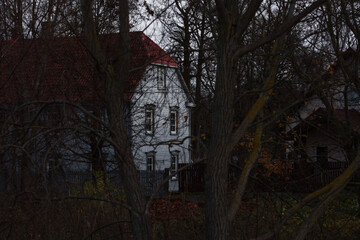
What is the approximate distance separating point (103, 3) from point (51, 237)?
2.68m

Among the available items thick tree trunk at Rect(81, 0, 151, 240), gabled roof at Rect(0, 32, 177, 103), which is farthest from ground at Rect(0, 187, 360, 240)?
gabled roof at Rect(0, 32, 177, 103)

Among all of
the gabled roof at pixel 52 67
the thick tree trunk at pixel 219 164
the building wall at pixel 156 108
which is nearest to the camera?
the thick tree trunk at pixel 219 164

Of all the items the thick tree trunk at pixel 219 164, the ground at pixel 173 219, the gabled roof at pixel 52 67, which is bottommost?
the ground at pixel 173 219

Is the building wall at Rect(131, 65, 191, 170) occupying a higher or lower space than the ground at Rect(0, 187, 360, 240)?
higher

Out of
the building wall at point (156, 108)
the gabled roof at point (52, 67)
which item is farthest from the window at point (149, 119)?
the gabled roof at point (52, 67)

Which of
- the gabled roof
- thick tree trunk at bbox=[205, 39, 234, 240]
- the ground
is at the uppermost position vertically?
the gabled roof

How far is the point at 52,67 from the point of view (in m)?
12.8

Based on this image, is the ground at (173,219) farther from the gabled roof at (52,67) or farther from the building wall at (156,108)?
the gabled roof at (52,67)

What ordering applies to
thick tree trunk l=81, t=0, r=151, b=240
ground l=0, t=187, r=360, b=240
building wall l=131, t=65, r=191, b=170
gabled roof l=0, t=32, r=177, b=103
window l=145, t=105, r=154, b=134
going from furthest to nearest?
window l=145, t=105, r=154, b=134 → gabled roof l=0, t=32, r=177, b=103 → building wall l=131, t=65, r=191, b=170 → ground l=0, t=187, r=360, b=240 → thick tree trunk l=81, t=0, r=151, b=240

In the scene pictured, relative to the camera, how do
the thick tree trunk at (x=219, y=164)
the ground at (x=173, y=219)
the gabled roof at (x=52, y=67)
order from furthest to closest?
the gabled roof at (x=52, y=67), the ground at (x=173, y=219), the thick tree trunk at (x=219, y=164)

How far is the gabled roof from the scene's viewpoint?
891 centimetres

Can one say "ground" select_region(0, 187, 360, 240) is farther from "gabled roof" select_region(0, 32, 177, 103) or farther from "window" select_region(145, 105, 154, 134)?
"window" select_region(145, 105, 154, 134)

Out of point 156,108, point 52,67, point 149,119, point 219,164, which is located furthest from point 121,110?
point 149,119

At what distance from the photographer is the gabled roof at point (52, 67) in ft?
29.2
